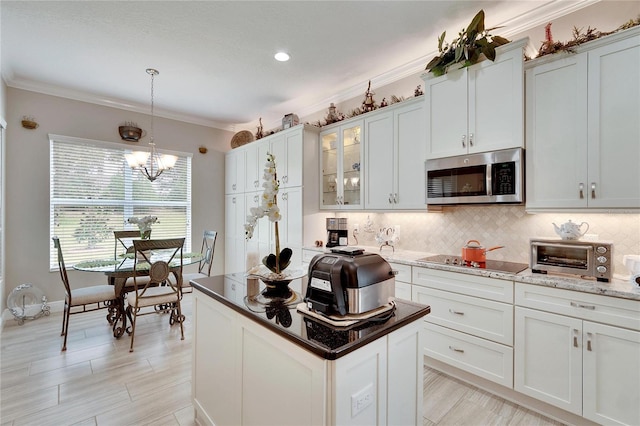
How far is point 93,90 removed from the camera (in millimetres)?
3977

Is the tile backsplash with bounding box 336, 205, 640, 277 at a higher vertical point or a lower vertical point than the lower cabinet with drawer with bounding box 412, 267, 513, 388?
higher

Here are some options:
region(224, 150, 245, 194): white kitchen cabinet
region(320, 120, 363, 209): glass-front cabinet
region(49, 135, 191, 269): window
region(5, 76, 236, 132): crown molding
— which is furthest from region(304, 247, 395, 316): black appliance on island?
region(5, 76, 236, 132): crown molding

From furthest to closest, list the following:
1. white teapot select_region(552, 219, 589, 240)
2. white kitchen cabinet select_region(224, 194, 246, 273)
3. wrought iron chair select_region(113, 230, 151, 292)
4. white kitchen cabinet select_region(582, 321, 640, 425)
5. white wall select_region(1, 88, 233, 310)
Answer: white kitchen cabinet select_region(224, 194, 246, 273)
white wall select_region(1, 88, 233, 310)
wrought iron chair select_region(113, 230, 151, 292)
white teapot select_region(552, 219, 589, 240)
white kitchen cabinet select_region(582, 321, 640, 425)

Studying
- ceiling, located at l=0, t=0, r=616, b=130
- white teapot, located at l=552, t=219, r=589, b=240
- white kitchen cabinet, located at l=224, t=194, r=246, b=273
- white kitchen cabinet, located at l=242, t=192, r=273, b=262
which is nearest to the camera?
white teapot, located at l=552, t=219, r=589, b=240

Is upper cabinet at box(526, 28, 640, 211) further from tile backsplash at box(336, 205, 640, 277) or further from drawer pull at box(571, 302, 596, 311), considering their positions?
drawer pull at box(571, 302, 596, 311)

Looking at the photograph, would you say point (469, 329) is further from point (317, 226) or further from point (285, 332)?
point (317, 226)

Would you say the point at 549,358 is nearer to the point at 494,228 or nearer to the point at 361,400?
the point at 494,228

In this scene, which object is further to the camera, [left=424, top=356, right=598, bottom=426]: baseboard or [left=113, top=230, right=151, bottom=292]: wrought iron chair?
[left=113, top=230, right=151, bottom=292]: wrought iron chair

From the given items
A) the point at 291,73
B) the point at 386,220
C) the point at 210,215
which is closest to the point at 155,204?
the point at 210,215

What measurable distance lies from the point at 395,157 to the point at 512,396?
2.24 meters

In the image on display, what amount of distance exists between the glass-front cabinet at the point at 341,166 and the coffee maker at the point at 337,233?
0.19 metres

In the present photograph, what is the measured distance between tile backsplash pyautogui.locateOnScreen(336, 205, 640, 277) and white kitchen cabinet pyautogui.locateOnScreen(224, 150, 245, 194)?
2.36 metres

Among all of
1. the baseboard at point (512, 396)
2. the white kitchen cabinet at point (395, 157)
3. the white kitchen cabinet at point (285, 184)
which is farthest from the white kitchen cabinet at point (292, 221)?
the baseboard at point (512, 396)

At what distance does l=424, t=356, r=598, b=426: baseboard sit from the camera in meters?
1.93
